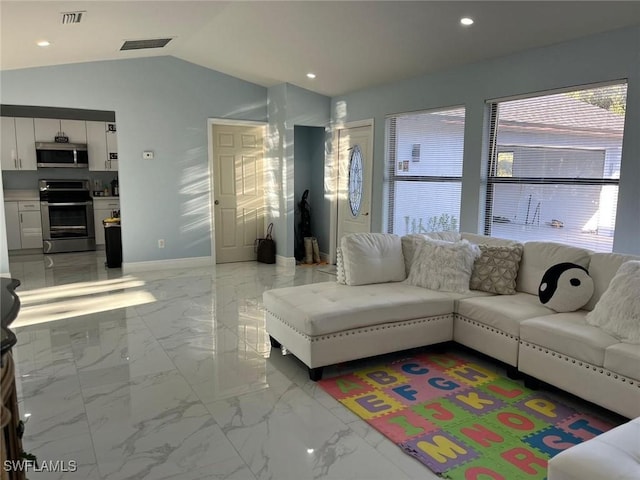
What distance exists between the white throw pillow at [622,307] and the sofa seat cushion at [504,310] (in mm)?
389

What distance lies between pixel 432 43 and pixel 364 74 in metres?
1.41

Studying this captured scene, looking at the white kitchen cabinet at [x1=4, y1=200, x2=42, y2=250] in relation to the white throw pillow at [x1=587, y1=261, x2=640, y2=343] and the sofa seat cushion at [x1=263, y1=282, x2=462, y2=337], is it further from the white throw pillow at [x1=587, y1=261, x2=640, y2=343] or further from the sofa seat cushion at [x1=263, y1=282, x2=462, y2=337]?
the white throw pillow at [x1=587, y1=261, x2=640, y2=343]

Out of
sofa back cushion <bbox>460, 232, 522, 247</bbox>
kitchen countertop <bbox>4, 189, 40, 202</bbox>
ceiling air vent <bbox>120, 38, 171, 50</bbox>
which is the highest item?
ceiling air vent <bbox>120, 38, 171, 50</bbox>

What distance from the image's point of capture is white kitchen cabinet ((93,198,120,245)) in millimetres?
8523

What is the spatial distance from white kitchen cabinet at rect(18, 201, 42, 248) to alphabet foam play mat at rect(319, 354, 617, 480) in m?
7.00

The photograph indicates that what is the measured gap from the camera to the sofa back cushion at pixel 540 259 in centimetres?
353

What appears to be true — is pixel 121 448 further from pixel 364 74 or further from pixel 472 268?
pixel 364 74

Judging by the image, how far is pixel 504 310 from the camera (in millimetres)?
3355

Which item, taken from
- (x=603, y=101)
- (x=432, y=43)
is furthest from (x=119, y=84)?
(x=603, y=101)

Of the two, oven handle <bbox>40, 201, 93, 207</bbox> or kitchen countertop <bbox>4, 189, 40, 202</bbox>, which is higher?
kitchen countertop <bbox>4, 189, 40, 202</bbox>

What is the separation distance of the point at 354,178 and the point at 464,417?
15.1ft

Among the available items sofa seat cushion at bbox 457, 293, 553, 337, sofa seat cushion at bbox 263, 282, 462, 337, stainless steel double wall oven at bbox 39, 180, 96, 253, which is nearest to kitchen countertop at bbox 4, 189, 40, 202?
stainless steel double wall oven at bbox 39, 180, 96, 253

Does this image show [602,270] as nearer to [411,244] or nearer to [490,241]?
[490,241]

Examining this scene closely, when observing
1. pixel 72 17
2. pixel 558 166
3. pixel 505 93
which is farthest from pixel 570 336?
pixel 72 17
